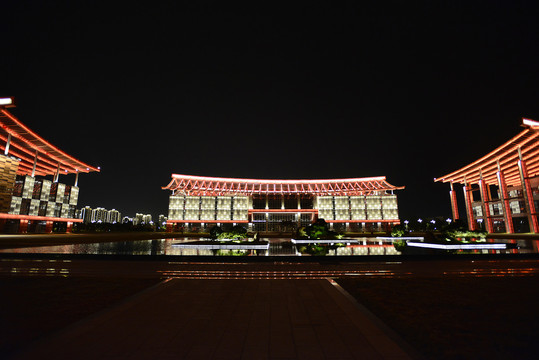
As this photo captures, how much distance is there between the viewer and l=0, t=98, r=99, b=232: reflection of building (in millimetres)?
44844

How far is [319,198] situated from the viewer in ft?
263

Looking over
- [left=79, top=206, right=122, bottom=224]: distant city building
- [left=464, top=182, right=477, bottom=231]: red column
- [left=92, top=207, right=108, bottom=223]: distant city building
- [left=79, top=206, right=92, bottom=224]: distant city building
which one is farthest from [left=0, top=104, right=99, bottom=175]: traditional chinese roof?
[left=92, top=207, right=108, bottom=223]: distant city building

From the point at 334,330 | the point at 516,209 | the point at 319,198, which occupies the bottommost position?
the point at 334,330

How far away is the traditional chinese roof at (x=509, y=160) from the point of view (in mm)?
42969

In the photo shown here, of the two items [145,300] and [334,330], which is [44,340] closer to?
[145,300]

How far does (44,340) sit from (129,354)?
166 centimetres

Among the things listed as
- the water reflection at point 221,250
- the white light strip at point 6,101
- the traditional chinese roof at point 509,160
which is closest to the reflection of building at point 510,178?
the traditional chinese roof at point 509,160

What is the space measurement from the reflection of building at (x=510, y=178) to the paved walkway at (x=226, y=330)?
51.4 meters

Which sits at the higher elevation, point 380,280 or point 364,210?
point 364,210

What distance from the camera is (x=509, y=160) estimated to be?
53688 millimetres

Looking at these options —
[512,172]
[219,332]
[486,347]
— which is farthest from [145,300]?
[512,172]

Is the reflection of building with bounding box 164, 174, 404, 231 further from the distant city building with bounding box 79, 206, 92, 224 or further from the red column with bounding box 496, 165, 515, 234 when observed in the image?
the distant city building with bounding box 79, 206, 92, 224

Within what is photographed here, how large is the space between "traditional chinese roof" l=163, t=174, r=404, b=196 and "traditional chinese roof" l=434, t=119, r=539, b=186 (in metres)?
18.1

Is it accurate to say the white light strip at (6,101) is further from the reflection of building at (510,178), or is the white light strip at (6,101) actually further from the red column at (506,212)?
the red column at (506,212)
